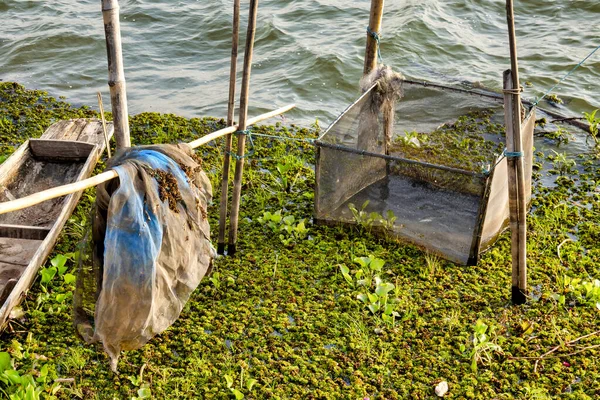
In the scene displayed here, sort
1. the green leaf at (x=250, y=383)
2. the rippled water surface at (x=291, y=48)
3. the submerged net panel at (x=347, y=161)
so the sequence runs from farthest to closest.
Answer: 1. the rippled water surface at (x=291, y=48)
2. the submerged net panel at (x=347, y=161)
3. the green leaf at (x=250, y=383)

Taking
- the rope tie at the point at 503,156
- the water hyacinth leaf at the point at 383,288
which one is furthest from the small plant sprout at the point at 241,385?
the rope tie at the point at 503,156

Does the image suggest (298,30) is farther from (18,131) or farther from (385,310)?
(385,310)

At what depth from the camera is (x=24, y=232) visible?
4.88 meters

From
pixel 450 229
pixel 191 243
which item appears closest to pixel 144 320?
pixel 191 243

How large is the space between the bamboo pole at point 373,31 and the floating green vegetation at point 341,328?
4.30 ft

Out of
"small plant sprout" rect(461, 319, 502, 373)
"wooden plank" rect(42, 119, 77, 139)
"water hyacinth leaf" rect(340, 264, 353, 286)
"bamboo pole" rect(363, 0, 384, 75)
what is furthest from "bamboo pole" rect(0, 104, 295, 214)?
"wooden plank" rect(42, 119, 77, 139)

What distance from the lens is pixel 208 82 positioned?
8961 millimetres

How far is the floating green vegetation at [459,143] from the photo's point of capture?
584 cm

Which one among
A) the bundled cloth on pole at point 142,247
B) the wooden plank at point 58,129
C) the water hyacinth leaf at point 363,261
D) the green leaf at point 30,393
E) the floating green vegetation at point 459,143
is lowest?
the wooden plank at point 58,129

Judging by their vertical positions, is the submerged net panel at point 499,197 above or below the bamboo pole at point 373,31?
below

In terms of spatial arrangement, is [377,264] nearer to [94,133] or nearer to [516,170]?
[516,170]

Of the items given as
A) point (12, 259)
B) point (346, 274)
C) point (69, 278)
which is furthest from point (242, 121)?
point (12, 259)

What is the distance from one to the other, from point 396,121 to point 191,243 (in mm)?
2722

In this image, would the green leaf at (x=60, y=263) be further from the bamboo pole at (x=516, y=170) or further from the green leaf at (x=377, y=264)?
the bamboo pole at (x=516, y=170)
